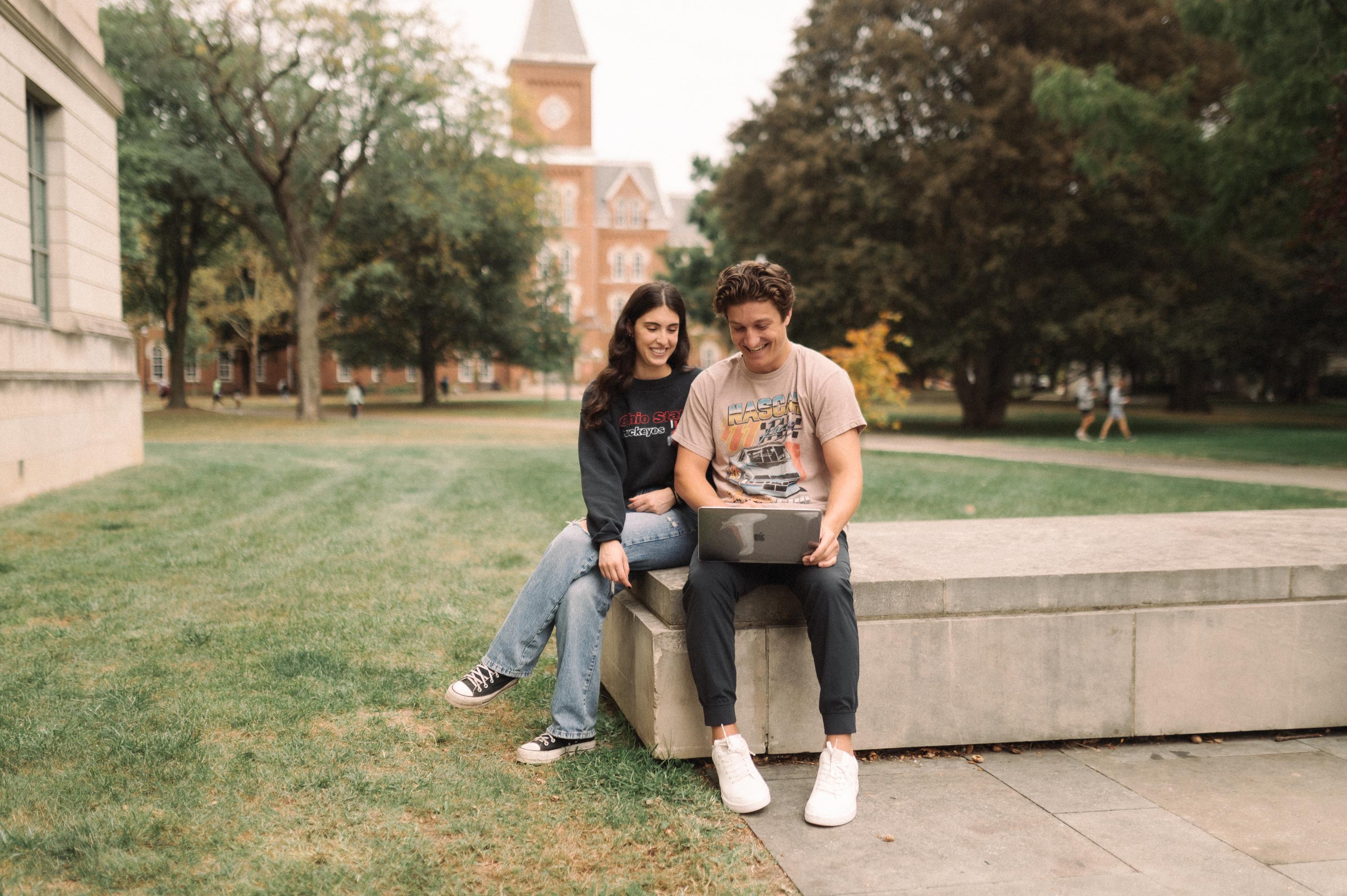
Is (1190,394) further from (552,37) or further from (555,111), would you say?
(552,37)

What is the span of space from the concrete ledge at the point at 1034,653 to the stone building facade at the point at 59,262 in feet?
29.9

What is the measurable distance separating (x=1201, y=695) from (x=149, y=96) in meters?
29.6

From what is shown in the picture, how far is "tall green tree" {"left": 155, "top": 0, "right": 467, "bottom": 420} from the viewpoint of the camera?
23938 millimetres

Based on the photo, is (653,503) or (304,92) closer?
(653,503)

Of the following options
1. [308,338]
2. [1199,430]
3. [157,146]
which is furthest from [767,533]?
[157,146]

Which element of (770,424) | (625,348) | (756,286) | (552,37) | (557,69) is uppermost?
(552,37)

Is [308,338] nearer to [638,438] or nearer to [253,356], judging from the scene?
[253,356]

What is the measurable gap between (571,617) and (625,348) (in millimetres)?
1068

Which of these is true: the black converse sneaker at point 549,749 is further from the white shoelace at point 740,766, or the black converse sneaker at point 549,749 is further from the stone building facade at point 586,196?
the stone building facade at point 586,196

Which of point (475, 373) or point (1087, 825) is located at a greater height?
point (475, 373)

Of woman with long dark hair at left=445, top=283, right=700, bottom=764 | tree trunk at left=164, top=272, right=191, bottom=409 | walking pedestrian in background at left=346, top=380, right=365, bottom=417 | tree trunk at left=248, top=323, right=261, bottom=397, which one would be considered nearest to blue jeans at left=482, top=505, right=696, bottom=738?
woman with long dark hair at left=445, top=283, right=700, bottom=764

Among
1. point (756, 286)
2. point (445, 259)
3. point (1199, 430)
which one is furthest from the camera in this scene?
point (445, 259)

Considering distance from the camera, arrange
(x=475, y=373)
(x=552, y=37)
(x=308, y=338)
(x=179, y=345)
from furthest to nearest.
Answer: (x=475, y=373)
(x=552, y=37)
(x=179, y=345)
(x=308, y=338)

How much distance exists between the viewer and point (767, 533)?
332 cm
